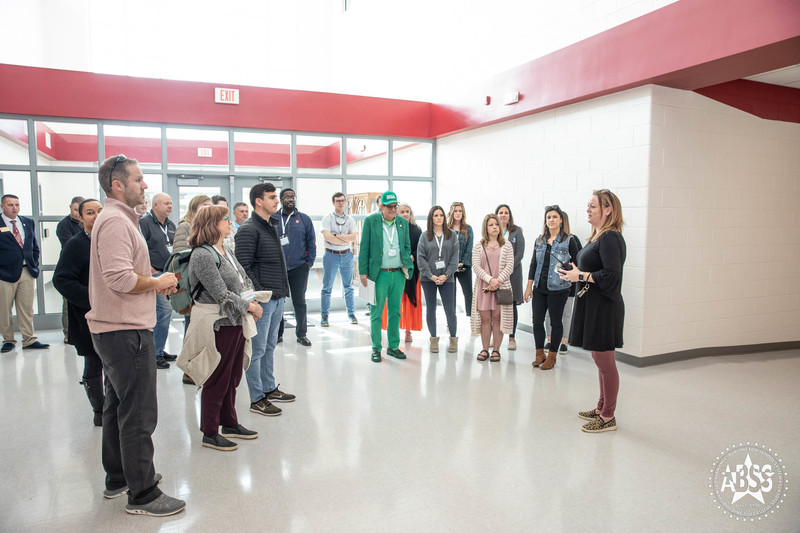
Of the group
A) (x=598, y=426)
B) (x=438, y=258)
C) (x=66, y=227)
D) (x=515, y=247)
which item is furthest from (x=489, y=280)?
(x=66, y=227)

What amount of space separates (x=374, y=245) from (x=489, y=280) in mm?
1172

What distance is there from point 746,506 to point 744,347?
11.9 ft

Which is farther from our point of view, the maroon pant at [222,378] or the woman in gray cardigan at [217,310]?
the maroon pant at [222,378]

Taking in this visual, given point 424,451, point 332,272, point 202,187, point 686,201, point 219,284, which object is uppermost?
point 202,187

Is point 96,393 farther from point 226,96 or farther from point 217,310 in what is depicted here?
point 226,96

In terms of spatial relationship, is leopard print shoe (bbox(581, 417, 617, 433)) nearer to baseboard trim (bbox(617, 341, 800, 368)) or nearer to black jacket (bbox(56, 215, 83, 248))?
baseboard trim (bbox(617, 341, 800, 368))

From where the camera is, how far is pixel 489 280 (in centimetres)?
493

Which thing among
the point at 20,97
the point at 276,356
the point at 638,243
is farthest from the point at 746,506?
the point at 20,97

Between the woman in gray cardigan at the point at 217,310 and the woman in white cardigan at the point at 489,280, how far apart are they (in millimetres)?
2596

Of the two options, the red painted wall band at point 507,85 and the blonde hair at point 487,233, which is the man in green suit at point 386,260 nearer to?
the blonde hair at point 487,233

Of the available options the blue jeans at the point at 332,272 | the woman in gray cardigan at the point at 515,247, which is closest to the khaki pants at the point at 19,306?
the blue jeans at the point at 332,272

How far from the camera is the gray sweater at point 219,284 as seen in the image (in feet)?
9.21

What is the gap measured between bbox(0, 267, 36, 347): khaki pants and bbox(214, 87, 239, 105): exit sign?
3112mm

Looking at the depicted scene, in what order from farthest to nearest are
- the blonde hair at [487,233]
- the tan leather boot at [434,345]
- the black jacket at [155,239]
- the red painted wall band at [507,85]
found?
1. the tan leather boot at [434,345]
2. the blonde hair at [487,233]
3. the black jacket at [155,239]
4. the red painted wall band at [507,85]
